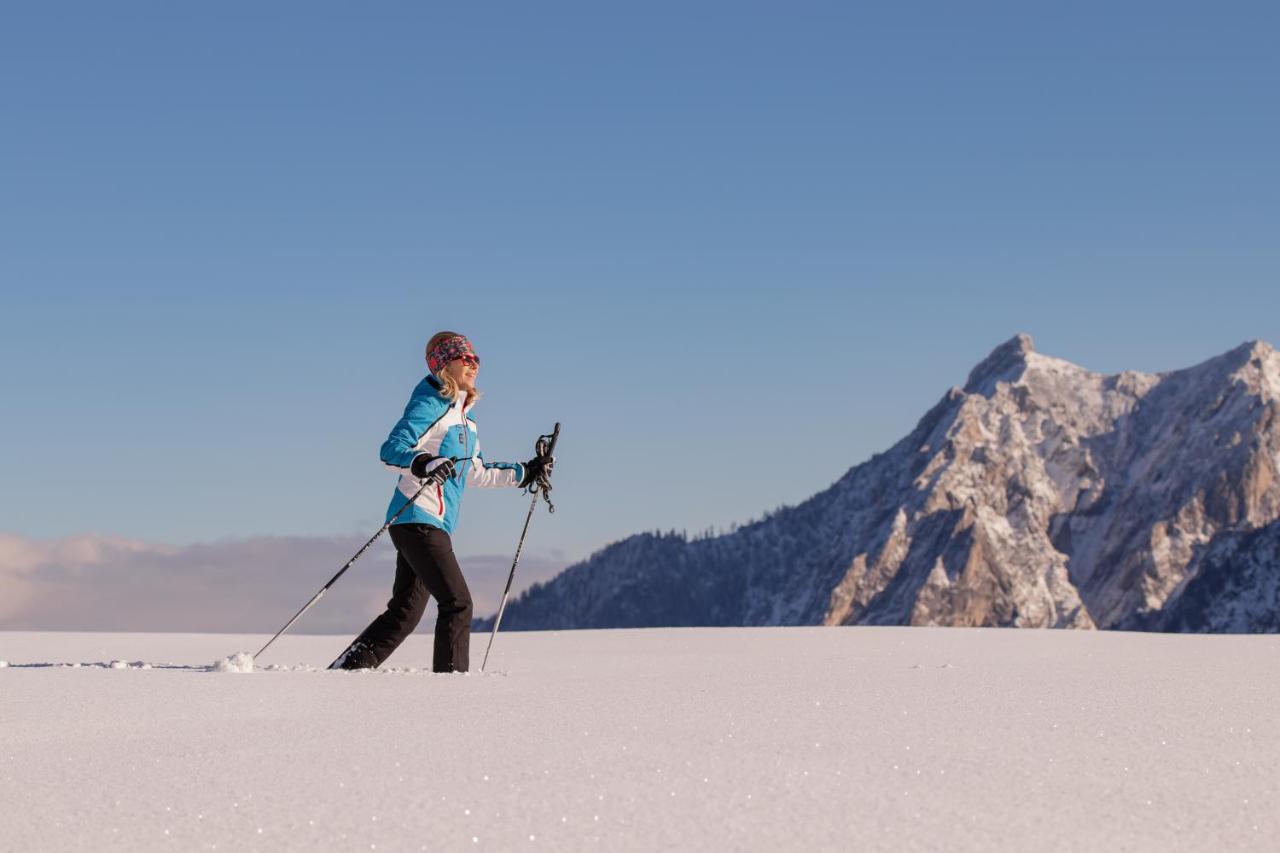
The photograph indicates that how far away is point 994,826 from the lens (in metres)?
3.82

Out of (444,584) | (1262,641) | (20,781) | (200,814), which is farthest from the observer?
(1262,641)

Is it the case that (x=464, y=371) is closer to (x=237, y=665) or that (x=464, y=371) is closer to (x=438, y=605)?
(x=438, y=605)

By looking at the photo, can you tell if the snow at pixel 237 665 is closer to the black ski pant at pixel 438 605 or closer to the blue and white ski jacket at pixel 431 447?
the black ski pant at pixel 438 605

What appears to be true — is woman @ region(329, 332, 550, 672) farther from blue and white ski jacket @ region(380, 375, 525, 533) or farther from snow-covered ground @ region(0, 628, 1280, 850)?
snow-covered ground @ region(0, 628, 1280, 850)

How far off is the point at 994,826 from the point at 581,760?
4.94ft

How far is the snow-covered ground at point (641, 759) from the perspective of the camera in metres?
3.78

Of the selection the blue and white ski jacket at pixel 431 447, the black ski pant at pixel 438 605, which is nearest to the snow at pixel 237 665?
the black ski pant at pixel 438 605

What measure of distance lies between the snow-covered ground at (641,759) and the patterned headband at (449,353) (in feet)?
6.76

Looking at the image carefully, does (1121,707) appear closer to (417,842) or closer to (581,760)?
(581,760)

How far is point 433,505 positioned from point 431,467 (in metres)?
0.40

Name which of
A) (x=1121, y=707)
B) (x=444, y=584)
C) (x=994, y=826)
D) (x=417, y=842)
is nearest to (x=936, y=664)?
(x=1121, y=707)

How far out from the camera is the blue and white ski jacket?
834 cm

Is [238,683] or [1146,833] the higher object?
[238,683]

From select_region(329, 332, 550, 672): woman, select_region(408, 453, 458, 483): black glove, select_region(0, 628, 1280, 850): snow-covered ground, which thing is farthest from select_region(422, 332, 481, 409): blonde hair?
select_region(0, 628, 1280, 850): snow-covered ground
